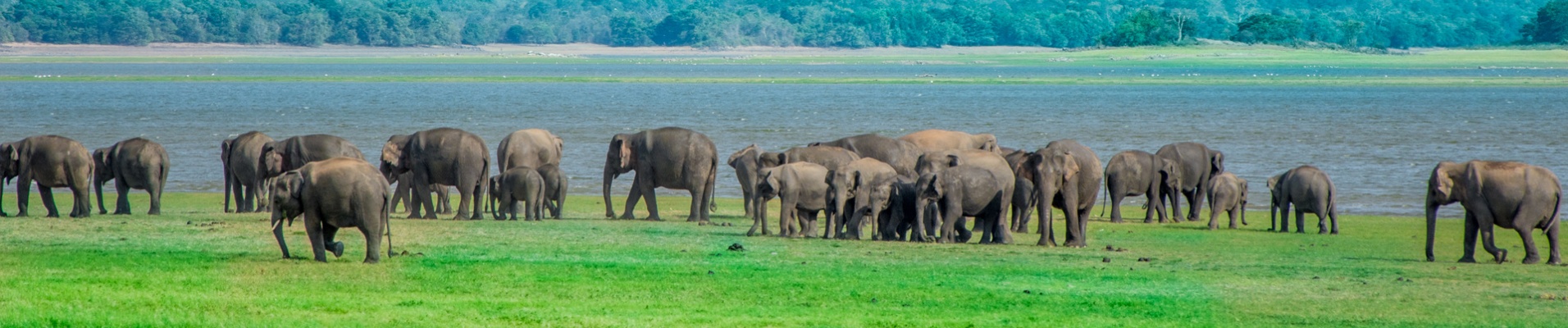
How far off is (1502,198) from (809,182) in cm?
651

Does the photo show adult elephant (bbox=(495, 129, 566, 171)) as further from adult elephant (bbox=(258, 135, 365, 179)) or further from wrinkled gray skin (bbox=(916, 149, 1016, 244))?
wrinkled gray skin (bbox=(916, 149, 1016, 244))

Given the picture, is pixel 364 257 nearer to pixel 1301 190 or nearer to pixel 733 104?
pixel 1301 190

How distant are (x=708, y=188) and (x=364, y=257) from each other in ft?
26.0

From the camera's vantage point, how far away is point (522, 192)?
21609mm

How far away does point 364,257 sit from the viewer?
15.7 m

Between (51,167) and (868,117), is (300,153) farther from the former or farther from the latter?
(868,117)

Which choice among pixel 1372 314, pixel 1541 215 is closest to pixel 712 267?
pixel 1372 314

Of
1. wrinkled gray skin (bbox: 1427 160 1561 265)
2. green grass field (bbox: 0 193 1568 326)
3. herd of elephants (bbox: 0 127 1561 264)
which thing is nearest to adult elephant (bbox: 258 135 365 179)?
herd of elephants (bbox: 0 127 1561 264)

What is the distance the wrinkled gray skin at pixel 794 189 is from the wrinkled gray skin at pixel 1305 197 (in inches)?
237

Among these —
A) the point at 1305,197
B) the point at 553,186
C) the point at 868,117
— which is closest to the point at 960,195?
the point at 1305,197

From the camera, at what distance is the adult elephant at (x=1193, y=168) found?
25.4 meters

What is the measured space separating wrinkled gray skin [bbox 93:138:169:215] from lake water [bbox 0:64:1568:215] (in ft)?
24.4

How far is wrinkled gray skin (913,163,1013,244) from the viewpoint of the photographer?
59.7ft

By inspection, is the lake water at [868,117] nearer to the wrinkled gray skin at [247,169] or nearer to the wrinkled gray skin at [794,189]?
the wrinkled gray skin at [247,169]
